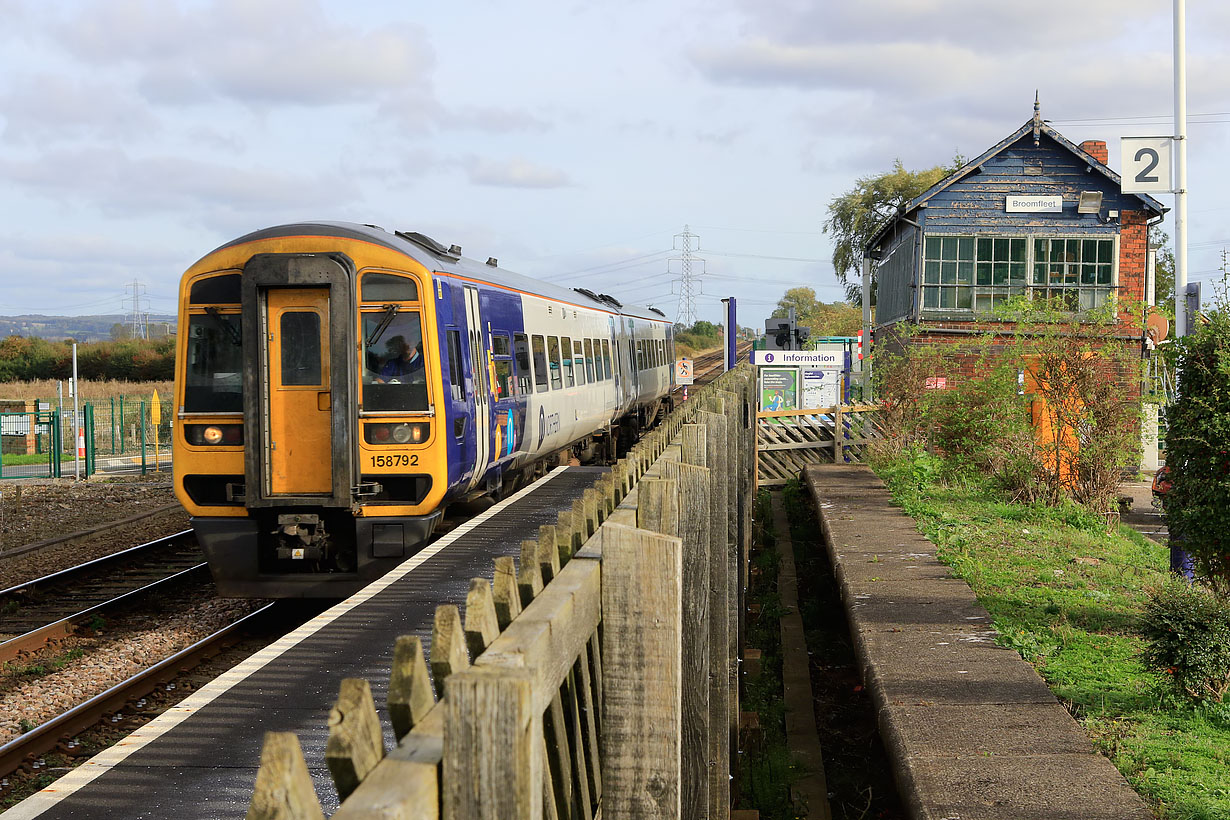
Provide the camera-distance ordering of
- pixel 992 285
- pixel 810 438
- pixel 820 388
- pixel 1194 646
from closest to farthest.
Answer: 1. pixel 1194 646
2. pixel 810 438
3. pixel 820 388
4. pixel 992 285

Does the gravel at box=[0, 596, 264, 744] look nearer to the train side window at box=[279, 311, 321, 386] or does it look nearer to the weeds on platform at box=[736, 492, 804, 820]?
the train side window at box=[279, 311, 321, 386]

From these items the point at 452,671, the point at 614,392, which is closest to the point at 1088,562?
the point at 452,671

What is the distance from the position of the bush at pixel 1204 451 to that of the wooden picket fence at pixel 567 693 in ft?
14.0

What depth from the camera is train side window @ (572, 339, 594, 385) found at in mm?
16344

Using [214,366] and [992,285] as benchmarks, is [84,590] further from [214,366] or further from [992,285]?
[992,285]

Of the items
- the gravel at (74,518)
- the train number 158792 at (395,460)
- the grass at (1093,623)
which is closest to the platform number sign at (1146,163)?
the grass at (1093,623)

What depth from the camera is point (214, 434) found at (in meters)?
8.92

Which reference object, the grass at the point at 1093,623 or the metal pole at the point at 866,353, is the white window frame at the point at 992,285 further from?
the grass at the point at 1093,623

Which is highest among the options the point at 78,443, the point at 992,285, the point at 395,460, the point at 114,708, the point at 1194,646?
the point at 992,285

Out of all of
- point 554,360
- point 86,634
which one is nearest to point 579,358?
point 554,360

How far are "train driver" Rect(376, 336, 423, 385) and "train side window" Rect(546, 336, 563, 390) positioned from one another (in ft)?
17.1

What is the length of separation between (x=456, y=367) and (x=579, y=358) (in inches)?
287

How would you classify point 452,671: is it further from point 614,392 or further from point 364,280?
point 614,392

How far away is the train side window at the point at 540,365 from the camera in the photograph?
13359mm
